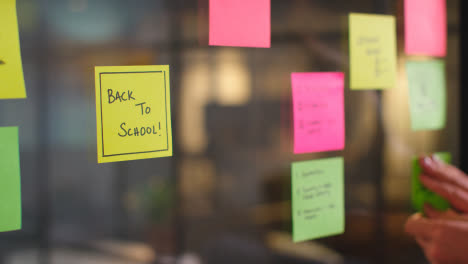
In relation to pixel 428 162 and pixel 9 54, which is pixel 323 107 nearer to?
pixel 428 162

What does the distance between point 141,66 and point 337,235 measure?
51cm

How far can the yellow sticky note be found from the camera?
512mm

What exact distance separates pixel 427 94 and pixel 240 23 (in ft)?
1.61

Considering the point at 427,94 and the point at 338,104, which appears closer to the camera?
the point at 338,104

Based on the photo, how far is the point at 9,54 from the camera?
0.52 meters

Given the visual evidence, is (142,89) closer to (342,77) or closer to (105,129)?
(105,129)

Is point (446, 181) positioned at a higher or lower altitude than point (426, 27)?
lower

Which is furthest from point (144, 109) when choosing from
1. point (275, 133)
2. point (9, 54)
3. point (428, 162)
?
point (428, 162)

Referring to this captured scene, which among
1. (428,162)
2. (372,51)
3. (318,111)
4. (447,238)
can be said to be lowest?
(447,238)

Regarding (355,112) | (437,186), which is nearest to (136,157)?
(355,112)

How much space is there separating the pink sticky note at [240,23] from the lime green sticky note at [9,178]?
12.9 inches

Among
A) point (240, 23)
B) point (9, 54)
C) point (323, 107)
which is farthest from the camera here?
point (323, 107)

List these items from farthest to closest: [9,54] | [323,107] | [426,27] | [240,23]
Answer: [426,27]
[323,107]
[240,23]
[9,54]

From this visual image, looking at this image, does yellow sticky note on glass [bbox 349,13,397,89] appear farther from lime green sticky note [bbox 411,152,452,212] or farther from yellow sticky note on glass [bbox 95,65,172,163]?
yellow sticky note on glass [bbox 95,65,172,163]
